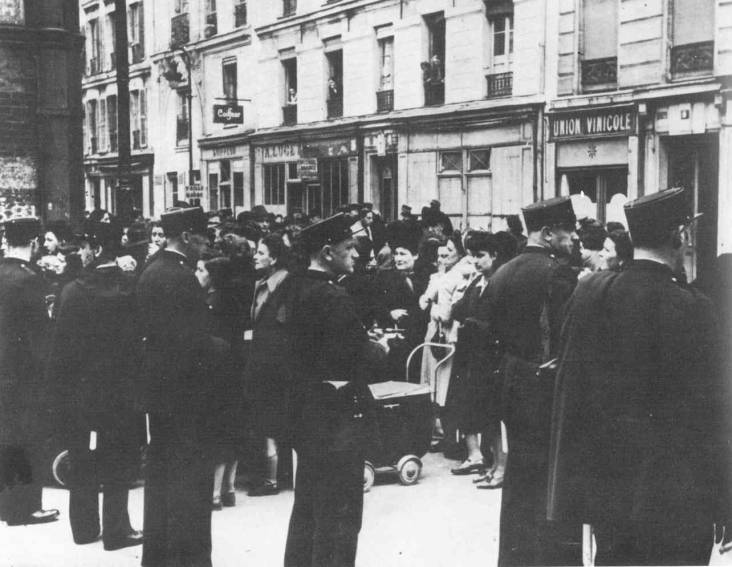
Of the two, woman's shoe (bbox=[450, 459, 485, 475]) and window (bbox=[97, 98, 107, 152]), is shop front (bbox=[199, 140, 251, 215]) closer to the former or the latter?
window (bbox=[97, 98, 107, 152])

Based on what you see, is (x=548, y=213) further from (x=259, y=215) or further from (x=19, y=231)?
(x=259, y=215)

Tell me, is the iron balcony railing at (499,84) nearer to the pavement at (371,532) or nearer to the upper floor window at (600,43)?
the upper floor window at (600,43)

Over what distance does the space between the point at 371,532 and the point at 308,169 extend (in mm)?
18999

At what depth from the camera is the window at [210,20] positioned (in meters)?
30.5

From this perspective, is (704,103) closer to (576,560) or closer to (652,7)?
(652,7)

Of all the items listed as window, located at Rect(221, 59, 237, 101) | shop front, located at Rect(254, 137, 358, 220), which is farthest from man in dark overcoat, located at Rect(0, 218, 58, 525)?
window, located at Rect(221, 59, 237, 101)

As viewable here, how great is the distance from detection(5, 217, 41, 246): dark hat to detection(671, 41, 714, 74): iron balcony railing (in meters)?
11.8

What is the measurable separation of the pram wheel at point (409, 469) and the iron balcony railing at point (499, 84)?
1299 cm

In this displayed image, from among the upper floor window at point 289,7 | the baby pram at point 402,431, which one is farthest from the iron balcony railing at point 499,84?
the baby pram at point 402,431

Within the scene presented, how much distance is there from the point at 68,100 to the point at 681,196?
11610mm

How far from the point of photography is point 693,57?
1498 centimetres

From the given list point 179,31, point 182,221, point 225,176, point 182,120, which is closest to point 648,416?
point 182,221

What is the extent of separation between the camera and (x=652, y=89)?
1548 centimetres

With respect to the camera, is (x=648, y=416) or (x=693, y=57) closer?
(x=648, y=416)
